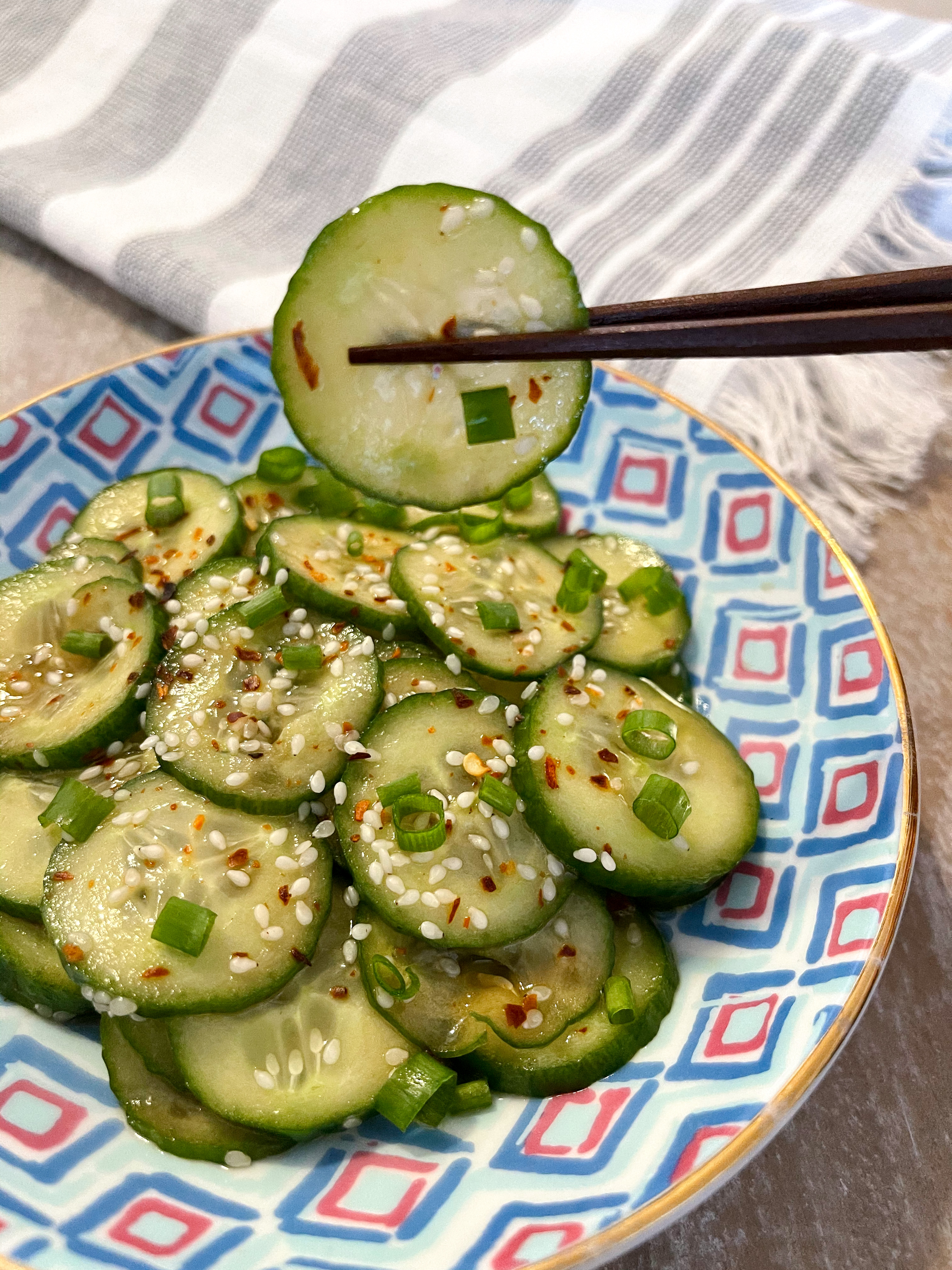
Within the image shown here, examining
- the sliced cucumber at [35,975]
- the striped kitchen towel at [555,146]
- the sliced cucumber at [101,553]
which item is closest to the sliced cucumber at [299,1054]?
the sliced cucumber at [35,975]

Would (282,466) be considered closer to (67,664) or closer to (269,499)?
(269,499)

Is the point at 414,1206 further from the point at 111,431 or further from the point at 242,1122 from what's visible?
the point at 111,431

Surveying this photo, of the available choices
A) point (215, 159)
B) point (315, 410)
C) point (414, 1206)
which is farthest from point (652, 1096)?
point (215, 159)

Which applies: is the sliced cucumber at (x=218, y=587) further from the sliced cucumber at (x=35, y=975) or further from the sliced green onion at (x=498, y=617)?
the sliced cucumber at (x=35, y=975)

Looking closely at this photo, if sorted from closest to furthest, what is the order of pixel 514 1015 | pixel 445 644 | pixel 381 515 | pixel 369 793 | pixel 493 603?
pixel 514 1015 → pixel 369 793 → pixel 445 644 → pixel 493 603 → pixel 381 515

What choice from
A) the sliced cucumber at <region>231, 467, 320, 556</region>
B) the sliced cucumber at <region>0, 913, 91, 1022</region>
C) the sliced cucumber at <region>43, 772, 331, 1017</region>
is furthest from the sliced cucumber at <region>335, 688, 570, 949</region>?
the sliced cucumber at <region>231, 467, 320, 556</region>

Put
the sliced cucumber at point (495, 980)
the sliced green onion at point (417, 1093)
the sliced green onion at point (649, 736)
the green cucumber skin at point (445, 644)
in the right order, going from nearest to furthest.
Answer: the sliced green onion at point (417, 1093)
the sliced cucumber at point (495, 980)
the sliced green onion at point (649, 736)
the green cucumber skin at point (445, 644)

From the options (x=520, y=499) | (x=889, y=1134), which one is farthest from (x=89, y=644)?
(x=889, y=1134)

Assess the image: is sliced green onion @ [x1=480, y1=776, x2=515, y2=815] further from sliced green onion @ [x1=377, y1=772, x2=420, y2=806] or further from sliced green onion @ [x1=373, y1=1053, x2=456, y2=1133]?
sliced green onion @ [x1=373, y1=1053, x2=456, y2=1133]
